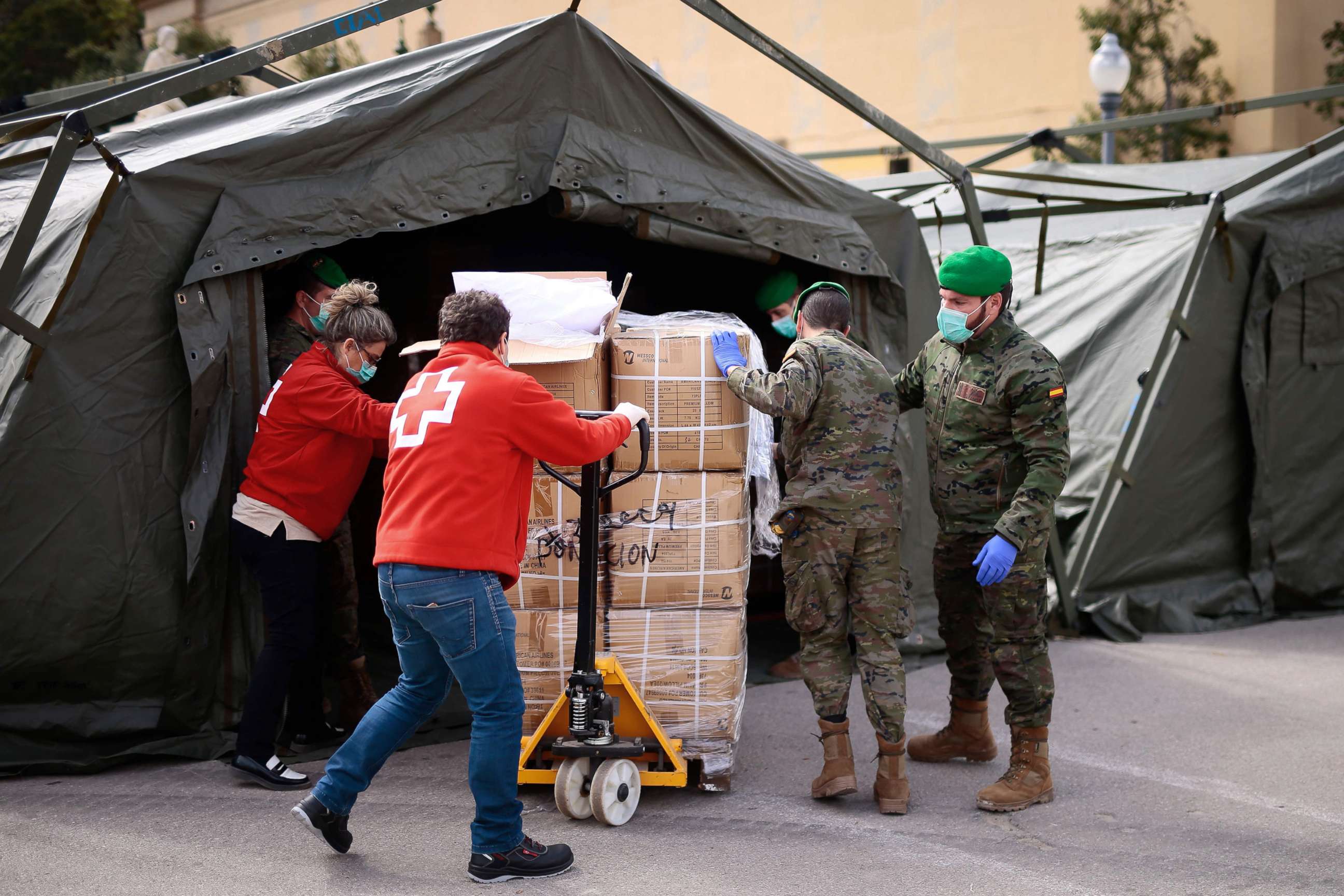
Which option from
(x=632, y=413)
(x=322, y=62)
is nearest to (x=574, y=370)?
(x=632, y=413)

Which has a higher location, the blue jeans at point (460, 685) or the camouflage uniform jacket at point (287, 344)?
the camouflage uniform jacket at point (287, 344)

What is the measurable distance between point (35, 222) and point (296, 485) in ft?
4.45

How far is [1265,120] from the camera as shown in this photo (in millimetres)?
15789

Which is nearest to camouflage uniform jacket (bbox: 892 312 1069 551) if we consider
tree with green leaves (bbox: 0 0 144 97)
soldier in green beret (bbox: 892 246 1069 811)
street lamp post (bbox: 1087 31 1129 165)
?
soldier in green beret (bbox: 892 246 1069 811)

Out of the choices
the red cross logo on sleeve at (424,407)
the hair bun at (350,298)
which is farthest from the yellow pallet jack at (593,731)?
the hair bun at (350,298)

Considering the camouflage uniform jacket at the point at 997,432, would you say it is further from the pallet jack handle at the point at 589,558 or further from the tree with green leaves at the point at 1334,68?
the tree with green leaves at the point at 1334,68

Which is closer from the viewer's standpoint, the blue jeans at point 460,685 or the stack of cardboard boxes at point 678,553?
the blue jeans at point 460,685

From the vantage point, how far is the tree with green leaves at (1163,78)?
1562 cm

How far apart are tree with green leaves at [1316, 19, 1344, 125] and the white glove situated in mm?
13186

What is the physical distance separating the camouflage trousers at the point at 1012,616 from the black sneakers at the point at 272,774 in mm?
2652

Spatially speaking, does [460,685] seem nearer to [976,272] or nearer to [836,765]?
[836,765]

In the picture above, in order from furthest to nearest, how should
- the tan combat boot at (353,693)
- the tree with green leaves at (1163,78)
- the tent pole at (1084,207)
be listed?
the tree with green leaves at (1163,78) < the tent pole at (1084,207) < the tan combat boot at (353,693)

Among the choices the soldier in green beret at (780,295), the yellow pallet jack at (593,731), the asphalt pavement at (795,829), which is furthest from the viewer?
the soldier in green beret at (780,295)

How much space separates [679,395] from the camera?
4.64 meters
